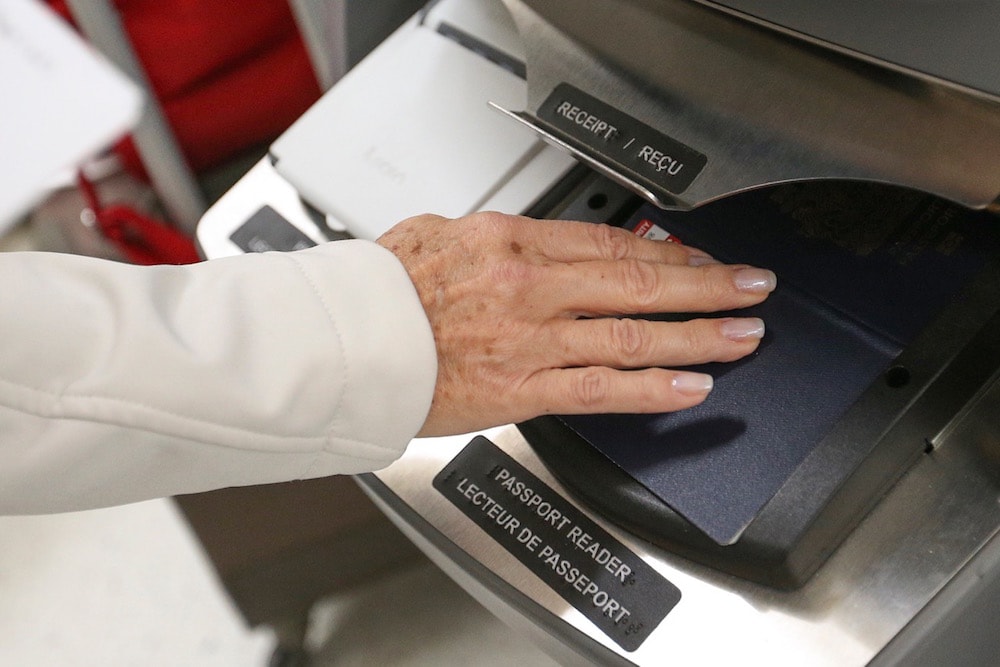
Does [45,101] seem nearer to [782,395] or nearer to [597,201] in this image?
[597,201]

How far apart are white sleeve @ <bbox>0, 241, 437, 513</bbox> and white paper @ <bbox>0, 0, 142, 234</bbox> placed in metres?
0.88

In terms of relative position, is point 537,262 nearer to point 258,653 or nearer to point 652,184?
point 652,184

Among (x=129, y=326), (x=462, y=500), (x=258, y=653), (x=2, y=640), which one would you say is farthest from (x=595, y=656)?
(x=2, y=640)

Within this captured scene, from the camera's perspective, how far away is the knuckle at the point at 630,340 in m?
0.63

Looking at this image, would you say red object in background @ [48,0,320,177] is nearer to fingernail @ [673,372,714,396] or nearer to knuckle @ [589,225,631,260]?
knuckle @ [589,225,631,260]

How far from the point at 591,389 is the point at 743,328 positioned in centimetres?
11

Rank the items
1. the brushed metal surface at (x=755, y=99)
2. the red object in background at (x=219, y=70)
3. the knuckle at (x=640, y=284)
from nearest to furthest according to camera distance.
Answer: the brushed metal surface at (x=755, y=99)
the knuckle at (x=640, y=284)
the red object in background at (x=219, y=70)

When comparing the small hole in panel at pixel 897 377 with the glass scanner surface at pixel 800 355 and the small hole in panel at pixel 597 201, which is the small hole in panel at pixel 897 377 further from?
the small hole in panel at pixel 597 201

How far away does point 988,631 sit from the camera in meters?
0.59

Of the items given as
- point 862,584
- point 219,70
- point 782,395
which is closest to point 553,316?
point 782,395

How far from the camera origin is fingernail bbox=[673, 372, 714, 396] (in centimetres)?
61

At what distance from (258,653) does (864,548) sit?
99 centimetres

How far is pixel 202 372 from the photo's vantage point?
57cm

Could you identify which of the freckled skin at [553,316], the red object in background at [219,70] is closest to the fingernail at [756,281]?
the freckled skin at [553,316]
